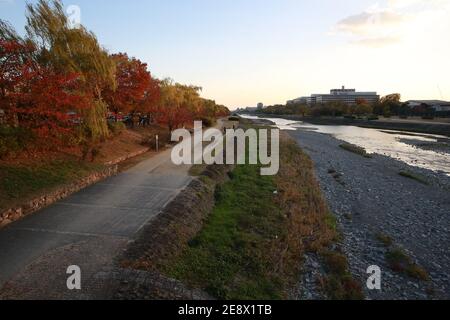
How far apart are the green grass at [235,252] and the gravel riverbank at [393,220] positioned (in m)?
2.40

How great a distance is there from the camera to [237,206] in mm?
11836

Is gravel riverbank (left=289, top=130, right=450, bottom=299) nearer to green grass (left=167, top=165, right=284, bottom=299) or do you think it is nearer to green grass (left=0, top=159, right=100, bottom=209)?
green grass (left=167, top=165, right=284, bottom=299)

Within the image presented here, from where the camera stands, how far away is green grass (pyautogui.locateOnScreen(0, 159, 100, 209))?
9.02 meters

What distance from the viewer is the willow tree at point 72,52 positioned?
12836 millimetres

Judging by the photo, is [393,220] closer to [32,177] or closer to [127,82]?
[32,177]

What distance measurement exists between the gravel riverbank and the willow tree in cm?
1137

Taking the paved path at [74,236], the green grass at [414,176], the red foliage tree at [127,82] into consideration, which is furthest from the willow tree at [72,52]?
the green grass at [414,176]

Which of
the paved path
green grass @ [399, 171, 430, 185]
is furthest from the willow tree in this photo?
green grass @ [399, 171, 430, 185]

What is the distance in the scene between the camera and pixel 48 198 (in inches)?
384

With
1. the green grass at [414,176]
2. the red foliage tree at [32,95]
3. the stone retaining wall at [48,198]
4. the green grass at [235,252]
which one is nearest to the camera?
the green grass at [235,252]

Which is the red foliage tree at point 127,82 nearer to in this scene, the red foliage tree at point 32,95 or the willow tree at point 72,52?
the willow tree at point 72,52
